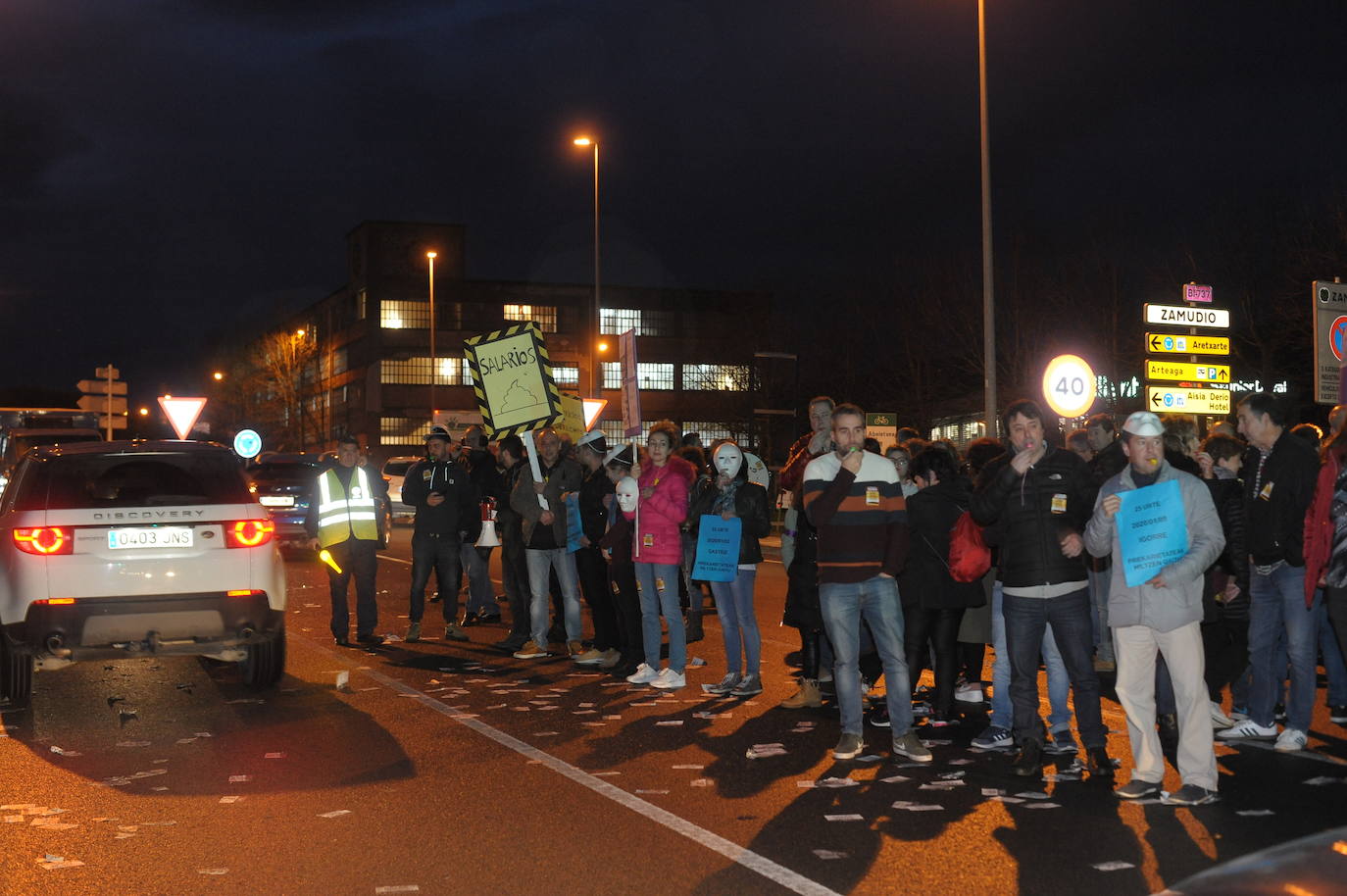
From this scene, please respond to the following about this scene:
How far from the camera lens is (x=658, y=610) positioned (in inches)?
427

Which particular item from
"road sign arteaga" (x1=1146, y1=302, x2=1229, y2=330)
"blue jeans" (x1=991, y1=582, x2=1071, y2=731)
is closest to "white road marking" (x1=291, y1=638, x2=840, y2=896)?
"blue jeans" (x1=991, y1=582, x2=1071, y2=731)

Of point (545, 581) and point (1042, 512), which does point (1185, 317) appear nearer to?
point (545, 581)

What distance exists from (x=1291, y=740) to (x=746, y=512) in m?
3.82

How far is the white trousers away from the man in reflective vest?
7958 mm

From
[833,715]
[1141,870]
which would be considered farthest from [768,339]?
[1141,870]

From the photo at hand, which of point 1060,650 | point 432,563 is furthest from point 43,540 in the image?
point 1060,650

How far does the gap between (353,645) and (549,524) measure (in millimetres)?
2525

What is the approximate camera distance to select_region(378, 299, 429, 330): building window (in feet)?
264

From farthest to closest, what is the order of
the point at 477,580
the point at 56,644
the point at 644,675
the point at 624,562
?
1. the point at 477,580
2. the point at 624,562
3. the point at 644,675
4. the point at 56,644

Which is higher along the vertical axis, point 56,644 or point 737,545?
point 737,545

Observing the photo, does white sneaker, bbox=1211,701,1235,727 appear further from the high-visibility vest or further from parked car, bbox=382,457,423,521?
parked car, bbox=382,457,423,521

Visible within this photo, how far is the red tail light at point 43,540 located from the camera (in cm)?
905

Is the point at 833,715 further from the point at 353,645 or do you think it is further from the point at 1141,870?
the point at 353,645

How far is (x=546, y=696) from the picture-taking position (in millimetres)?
10000
